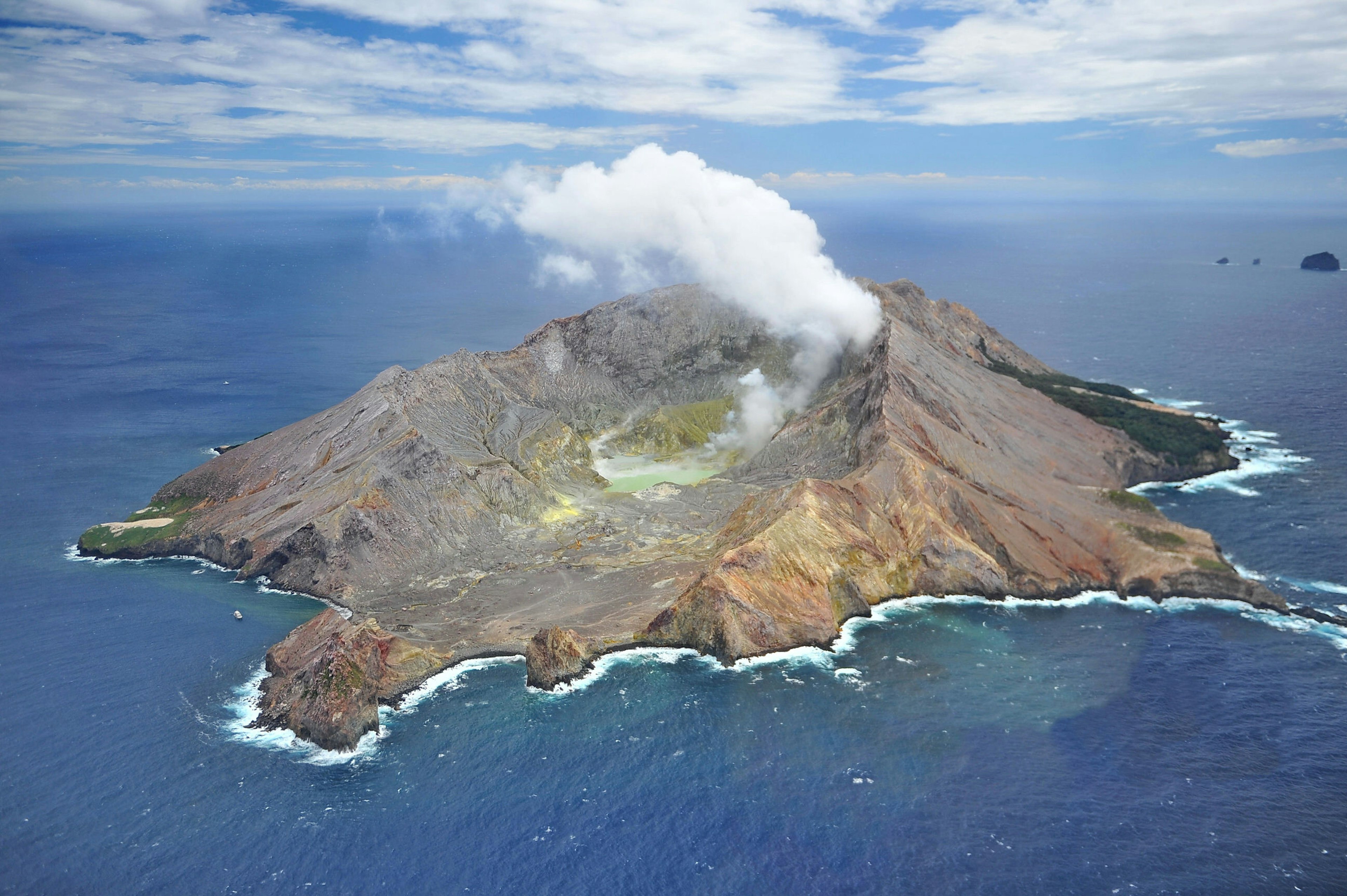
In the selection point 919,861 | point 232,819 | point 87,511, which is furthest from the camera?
point 87,511

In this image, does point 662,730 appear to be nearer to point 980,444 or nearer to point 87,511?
point 980,444

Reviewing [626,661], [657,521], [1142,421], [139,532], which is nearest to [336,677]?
[626,661]

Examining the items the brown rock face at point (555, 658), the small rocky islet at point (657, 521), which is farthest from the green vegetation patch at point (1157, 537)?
the brown rock face at point (555, 658)

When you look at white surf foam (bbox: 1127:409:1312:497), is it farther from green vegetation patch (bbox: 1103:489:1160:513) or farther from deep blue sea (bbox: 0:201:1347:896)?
deep blue sea (bbox: 0:201:1347:896)

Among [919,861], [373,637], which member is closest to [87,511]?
[373,637]

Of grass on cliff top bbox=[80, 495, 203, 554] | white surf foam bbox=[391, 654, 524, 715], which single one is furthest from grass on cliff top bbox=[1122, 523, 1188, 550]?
grass on cliff top bbox=[80, 495, 203, 554]

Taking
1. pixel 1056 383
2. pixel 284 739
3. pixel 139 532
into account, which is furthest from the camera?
pixel 1056 383

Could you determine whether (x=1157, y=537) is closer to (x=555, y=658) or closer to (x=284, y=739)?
(x=555, y=658)
